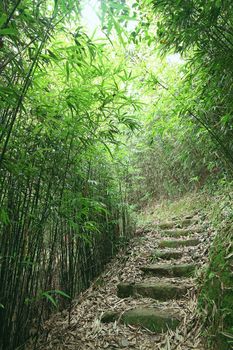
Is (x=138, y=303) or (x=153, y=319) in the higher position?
(x=138, y=303)

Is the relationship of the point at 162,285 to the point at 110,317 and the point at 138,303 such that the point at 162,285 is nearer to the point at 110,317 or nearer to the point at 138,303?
the point at 138,303

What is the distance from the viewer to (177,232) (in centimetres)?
366

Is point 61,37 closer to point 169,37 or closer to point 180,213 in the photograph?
point 169,37

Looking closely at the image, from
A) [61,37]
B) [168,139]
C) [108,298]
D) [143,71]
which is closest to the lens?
[61,37]

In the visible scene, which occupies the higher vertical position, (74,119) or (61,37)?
(61,37)

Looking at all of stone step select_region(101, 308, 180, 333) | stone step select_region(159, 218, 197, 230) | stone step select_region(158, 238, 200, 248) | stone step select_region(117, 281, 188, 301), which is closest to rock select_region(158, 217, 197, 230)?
stone step select_region(159, 218, 197, 230)

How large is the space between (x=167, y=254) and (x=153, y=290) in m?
0.67

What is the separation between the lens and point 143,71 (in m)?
3.88

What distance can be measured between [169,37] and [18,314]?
2212mm

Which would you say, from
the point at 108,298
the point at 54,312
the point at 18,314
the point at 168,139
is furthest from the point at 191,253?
the point at 168,139

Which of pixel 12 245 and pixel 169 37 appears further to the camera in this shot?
pixel 169 37

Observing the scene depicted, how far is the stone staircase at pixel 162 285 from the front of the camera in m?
2.14

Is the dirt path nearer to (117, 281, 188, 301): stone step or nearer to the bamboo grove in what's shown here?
(117, 281, 188, 301): stone step

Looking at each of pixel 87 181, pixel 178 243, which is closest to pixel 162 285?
pixel 178 243
